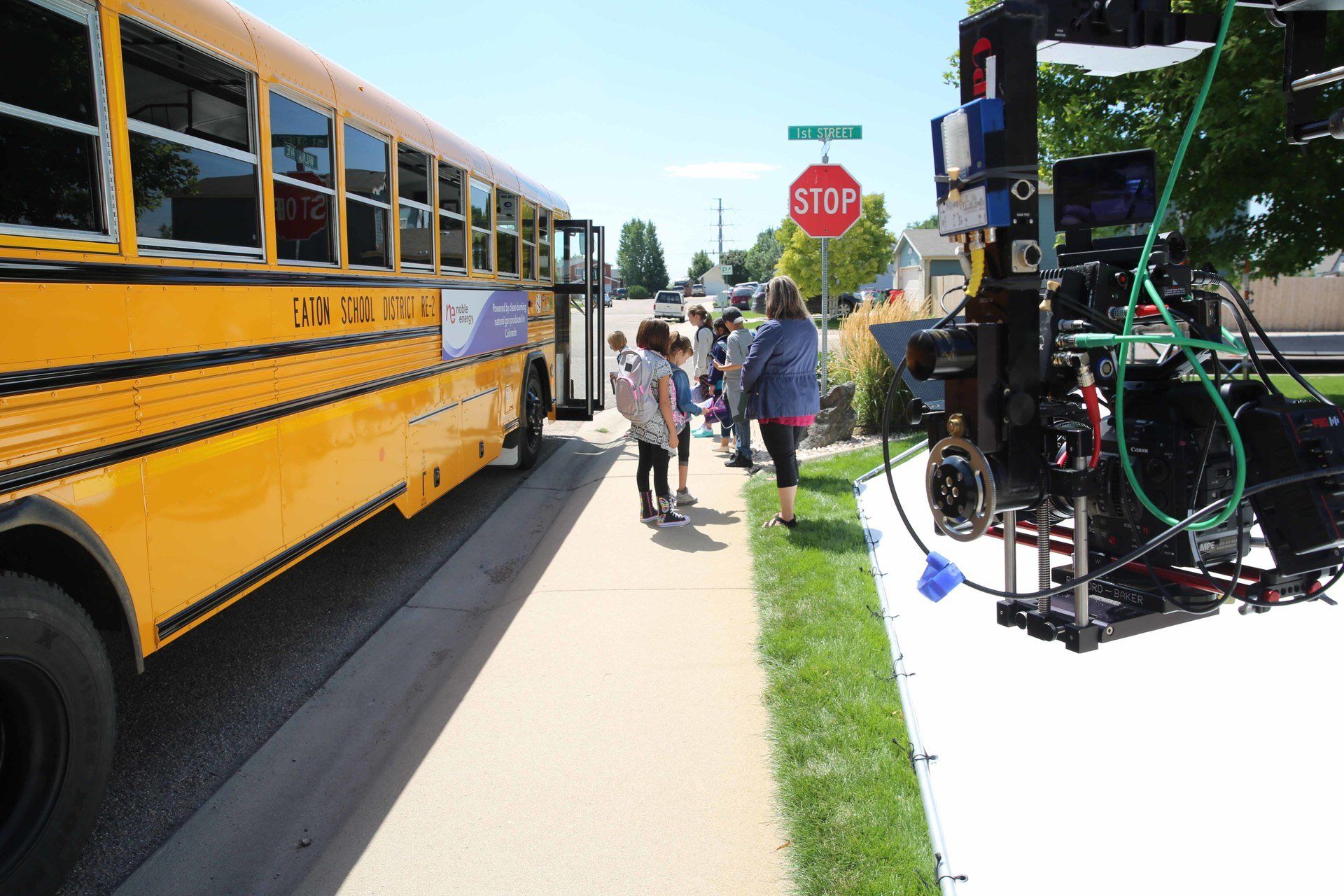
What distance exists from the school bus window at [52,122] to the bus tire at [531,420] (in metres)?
6.03

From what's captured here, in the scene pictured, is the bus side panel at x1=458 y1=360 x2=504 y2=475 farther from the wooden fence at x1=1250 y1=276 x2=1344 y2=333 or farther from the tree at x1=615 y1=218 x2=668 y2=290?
the tree at x1=615 y1=218 x2=668 y2=290

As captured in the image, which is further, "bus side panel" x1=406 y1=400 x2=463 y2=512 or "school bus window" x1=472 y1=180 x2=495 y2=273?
"school bus window" x1=472 y1=180 x2=495 y2=273

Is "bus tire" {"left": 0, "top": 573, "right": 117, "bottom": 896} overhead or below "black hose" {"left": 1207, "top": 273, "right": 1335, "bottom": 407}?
below

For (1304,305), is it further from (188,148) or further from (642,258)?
(642,258)

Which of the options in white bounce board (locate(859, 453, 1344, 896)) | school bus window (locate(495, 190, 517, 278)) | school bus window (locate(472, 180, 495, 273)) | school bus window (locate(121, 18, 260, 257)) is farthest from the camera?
school bus window (locate(495, 190, 517, 278))

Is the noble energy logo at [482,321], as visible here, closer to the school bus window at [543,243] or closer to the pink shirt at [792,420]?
the school bus window at [543,243]

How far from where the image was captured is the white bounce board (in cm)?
247

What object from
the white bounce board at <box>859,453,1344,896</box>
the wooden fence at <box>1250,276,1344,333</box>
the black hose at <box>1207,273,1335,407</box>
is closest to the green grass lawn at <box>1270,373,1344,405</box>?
the white bounce board at <box>859,453,1344,896</box>

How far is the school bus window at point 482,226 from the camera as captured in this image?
727cm

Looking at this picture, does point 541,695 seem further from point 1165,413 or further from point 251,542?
point 1165,413

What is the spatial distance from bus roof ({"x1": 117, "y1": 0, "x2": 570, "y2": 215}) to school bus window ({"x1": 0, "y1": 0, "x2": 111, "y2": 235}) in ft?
0.80

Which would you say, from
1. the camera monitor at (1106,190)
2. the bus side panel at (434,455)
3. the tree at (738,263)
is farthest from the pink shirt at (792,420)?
the tree at (738,263)

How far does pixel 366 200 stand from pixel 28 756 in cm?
329

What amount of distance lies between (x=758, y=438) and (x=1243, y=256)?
5747 millimetres
